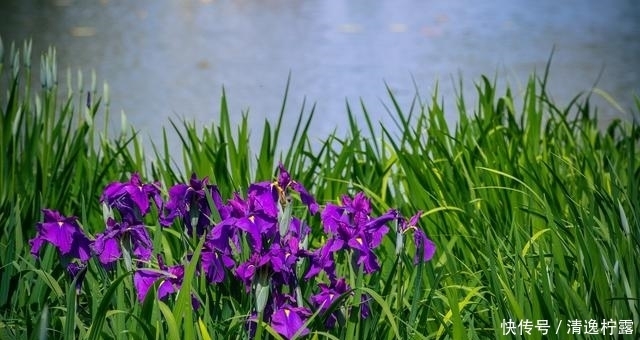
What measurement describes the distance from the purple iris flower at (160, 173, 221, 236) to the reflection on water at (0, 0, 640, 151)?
12.3 feet

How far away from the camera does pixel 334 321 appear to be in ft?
7.94

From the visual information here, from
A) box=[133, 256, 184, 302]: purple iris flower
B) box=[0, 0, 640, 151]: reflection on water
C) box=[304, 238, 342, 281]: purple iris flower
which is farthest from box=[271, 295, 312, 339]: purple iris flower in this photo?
box=[0, 0, 640, 151]: reflection on water

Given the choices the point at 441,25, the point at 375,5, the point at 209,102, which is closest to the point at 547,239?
the point at 209,102

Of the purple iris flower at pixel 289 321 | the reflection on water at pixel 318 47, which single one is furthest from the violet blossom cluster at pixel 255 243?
the reflection on water at pixel 318 47

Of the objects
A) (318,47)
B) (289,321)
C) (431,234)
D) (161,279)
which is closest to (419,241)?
(289,321)

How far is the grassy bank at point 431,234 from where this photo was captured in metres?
2.39

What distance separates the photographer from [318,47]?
8812 mm

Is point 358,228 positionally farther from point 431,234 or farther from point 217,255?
point 431,234

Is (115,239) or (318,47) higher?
(115,239)

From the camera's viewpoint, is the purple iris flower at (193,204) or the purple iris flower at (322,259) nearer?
the purple iris flower at (322,259)

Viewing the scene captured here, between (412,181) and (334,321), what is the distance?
1174 mm

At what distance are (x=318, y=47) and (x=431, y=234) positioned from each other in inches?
217

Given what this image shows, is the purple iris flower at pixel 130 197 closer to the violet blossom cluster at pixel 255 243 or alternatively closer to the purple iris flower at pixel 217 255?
the violet blossom cluster at pixel 255 243

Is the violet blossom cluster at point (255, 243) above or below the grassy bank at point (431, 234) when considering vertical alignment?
above
